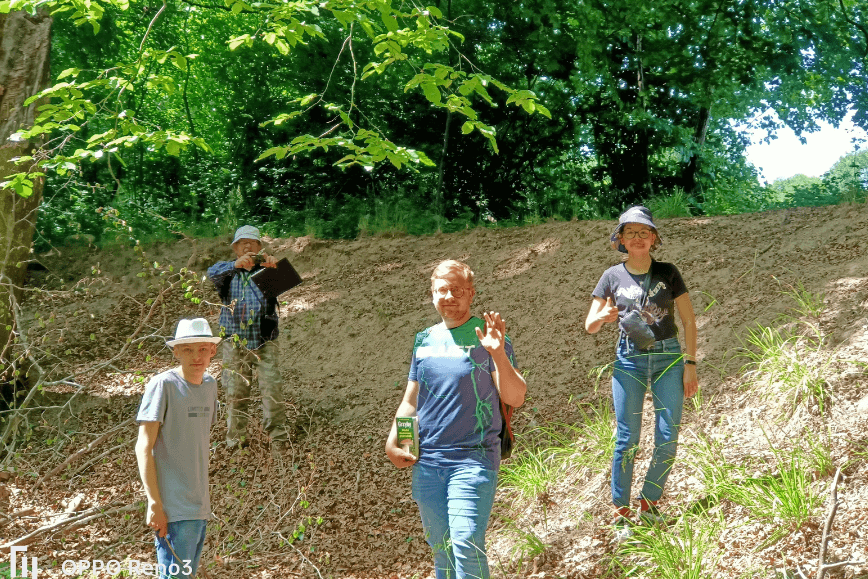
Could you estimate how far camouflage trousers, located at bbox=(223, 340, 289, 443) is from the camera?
580 centimetres

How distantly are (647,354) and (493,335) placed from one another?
3.89 feet

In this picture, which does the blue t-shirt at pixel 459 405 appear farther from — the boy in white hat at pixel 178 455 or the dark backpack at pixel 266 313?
the dark backpack at pixel 266 313

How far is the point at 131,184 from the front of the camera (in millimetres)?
12906

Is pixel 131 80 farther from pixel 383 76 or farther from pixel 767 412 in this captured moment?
pixel 383 76

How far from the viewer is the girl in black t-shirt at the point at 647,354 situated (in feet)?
12.2

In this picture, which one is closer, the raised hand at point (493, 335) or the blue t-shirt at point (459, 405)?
the raised hand at point (493, 335)

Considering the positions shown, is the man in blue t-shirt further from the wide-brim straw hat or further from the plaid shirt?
the plaid shirt

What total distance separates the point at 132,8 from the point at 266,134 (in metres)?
2.90

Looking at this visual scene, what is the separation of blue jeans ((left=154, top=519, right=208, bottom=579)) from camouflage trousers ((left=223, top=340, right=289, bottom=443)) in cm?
248

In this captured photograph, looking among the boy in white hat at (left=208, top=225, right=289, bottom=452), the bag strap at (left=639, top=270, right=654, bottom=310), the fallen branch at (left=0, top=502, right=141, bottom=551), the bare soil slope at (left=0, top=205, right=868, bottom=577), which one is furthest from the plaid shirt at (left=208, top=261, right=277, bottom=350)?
the bag strap at (left=639, top=270, right=654, bottom=310)

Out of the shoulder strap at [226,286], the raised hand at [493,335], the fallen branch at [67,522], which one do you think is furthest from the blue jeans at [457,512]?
the shoulder strap at [226,286]

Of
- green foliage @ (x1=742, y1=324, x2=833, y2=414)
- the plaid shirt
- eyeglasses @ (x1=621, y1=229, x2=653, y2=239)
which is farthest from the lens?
the plaid shirt

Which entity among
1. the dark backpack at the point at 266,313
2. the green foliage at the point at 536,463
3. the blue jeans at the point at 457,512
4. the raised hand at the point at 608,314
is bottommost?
the green foliage at the point at 536,463

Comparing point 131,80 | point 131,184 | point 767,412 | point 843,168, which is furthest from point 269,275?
point 843,168
